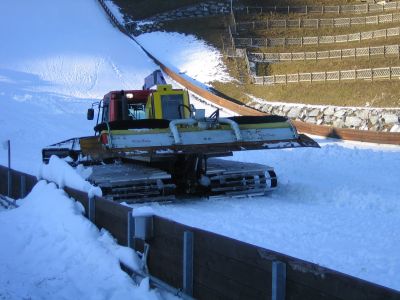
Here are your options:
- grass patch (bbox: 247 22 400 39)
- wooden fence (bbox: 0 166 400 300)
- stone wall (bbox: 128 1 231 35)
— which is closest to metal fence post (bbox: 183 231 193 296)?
wooden fence (bbox: 0 166 400 300)

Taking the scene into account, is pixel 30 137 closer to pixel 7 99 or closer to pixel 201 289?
pixel 7 99

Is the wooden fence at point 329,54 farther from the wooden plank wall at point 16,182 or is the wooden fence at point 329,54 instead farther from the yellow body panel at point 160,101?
the wooden plank wall at point 16,182

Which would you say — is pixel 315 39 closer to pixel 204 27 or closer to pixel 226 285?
pixel 204 27

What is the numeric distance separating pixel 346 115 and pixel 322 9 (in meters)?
29.7

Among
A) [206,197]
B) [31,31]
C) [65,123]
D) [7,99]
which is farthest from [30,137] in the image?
[31,31]

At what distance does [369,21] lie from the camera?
48.4 m

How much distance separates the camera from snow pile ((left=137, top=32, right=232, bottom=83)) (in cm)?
4378

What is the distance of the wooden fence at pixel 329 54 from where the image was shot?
3800 cm

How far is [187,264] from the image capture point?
22.9 feet

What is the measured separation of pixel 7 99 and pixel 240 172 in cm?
2364

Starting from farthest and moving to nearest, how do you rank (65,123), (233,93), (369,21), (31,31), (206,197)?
(31,31) < (369,21) < (233,93) < (65,123) < (206,197)

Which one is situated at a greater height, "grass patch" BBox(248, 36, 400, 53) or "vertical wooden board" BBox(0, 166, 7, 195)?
"grass patch" BBox(248, 36, 400, 53)

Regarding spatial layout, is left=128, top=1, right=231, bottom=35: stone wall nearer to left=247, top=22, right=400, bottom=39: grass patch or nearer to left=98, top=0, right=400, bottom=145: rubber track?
left=247, top=22, right=400, bottom=39: grass patch

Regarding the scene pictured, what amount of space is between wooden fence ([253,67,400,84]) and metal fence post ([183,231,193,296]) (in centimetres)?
2810
